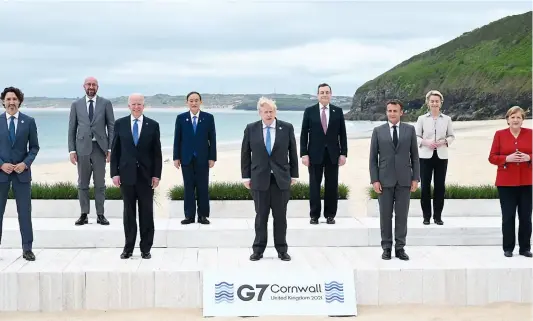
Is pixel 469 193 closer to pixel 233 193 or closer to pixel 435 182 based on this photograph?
pixel 435 182

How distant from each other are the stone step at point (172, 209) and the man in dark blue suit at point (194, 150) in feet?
1.70

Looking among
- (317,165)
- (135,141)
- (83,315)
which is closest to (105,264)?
(83,315)

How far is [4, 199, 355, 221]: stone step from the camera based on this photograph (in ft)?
25.0

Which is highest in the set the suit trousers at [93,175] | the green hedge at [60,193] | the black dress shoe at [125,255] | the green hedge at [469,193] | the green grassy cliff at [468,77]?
the green grassy cliff at [468,77]

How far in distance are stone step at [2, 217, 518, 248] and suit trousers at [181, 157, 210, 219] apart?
225 mm

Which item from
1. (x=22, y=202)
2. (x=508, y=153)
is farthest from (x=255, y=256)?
(x=508, y=153)

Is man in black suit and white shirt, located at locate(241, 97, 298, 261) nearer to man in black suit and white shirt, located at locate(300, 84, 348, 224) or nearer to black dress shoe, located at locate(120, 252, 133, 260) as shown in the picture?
man in black suit and white shirt, located at locate(300, 84, 348, 224)

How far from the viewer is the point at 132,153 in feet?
19.7

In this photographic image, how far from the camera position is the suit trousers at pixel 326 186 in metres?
7.15

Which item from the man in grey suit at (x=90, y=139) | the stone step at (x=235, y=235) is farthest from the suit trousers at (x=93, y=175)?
the stone step at (x=235, y=235)

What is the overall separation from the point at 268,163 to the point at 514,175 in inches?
88.0

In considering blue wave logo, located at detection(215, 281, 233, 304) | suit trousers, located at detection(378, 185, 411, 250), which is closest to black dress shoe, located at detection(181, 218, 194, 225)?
blue wave logo, located at detection(215, 281, 233, 304)

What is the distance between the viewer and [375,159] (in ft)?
19.9

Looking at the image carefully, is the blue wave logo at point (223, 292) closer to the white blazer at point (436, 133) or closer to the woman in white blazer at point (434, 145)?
the woman in white blazer at point (434, 145)
